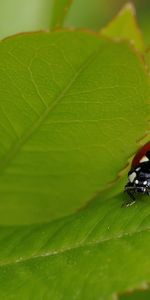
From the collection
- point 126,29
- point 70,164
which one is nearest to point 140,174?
point 126,29

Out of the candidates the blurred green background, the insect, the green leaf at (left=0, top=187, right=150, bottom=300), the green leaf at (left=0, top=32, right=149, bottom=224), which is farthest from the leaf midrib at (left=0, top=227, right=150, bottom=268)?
the blurred green background

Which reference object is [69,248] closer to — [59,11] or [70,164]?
[70,164]

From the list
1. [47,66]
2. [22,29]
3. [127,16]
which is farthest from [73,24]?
[47,66]

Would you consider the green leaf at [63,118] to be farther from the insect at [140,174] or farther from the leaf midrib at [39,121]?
the insect at [140,174]

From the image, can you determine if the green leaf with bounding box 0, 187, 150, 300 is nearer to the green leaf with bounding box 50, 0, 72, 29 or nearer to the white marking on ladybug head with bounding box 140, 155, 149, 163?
the white marking on ladybug head with bounding box 140, 155, 149, 163

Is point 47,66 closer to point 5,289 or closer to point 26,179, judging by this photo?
point 26,179
